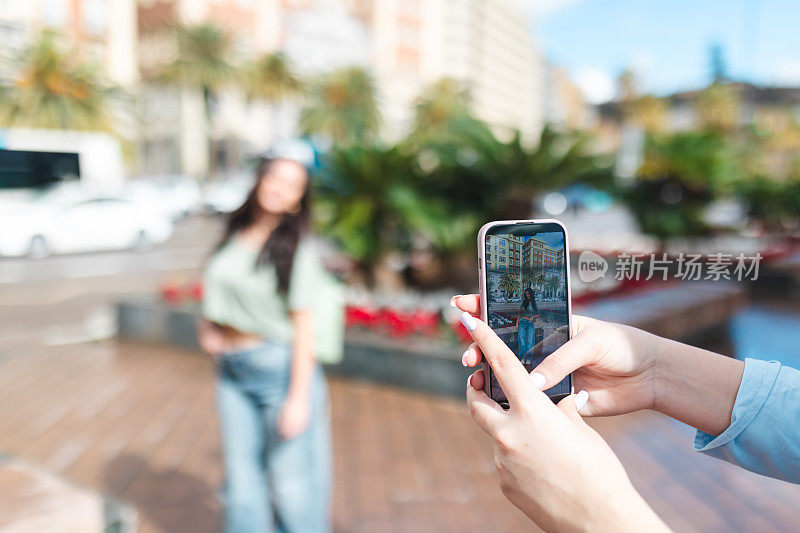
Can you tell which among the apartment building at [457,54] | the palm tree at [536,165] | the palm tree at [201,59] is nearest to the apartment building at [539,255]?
the palm tree at [536,165]

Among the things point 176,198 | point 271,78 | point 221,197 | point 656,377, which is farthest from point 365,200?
point 271,78

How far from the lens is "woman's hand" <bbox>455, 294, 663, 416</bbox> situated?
0.81m

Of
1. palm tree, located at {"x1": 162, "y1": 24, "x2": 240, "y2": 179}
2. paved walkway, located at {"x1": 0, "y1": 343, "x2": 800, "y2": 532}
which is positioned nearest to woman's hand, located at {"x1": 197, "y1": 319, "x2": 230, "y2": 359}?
paved walkway, located at {"x1": 0, "y1": 343, "x2": 800, "y2": 532}

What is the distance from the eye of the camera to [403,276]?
22.5 ft

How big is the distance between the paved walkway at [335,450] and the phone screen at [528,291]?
1.04 metres

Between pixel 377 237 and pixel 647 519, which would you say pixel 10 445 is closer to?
pixel 377 237

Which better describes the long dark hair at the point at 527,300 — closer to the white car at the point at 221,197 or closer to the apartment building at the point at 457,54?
the white car at the point at 221,197

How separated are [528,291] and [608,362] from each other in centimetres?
19

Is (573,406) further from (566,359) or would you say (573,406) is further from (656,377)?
(656,377)

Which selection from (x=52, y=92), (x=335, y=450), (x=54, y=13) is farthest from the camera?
(x=52, y=92)

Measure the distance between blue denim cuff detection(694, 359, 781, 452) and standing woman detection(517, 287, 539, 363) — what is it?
0.34m

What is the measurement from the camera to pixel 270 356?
2.24 metres

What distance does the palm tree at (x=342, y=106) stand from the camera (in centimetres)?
3994

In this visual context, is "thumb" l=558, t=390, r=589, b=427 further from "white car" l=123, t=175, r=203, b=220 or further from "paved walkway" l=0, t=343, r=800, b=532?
"white car" l=123, t=175, r=203, b=220
